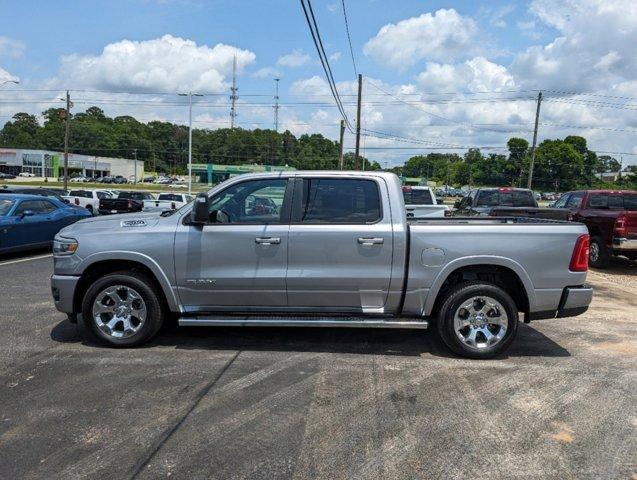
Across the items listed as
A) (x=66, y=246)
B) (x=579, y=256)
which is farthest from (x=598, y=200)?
(x=66, y=246)

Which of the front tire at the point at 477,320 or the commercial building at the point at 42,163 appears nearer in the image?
the front tire at the point at 477,320

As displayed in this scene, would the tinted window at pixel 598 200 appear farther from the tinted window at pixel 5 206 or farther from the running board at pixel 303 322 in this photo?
the tinted window at pixel 5 206

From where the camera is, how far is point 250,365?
5.10 m

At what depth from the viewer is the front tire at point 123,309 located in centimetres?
543

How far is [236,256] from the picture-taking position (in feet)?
17.4

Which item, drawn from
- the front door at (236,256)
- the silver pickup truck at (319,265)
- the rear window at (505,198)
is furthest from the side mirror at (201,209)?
the rear window at (505,198)

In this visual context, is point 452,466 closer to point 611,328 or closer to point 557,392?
point 557,392

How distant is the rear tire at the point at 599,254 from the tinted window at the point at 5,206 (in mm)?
13044

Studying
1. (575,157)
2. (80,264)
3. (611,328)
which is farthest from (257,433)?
(575,157)

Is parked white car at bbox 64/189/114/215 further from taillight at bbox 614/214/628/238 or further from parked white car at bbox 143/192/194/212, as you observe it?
taillight at bbox 614/214/628/238

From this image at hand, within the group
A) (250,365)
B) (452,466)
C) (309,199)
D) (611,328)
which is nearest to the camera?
(452,466)

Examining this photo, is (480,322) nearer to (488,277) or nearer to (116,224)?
(488,277)

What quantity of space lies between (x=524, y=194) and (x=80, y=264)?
13.2 meters

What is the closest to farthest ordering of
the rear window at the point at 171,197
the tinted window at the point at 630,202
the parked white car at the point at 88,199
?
1. the tinted window at the point at 630,202
2. the parked white car at the point at 88,199
3. the rear window at the point at 171,197
